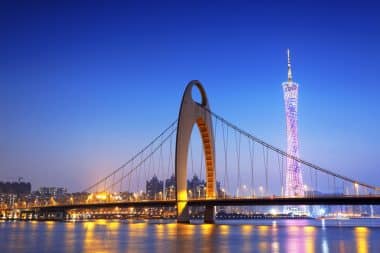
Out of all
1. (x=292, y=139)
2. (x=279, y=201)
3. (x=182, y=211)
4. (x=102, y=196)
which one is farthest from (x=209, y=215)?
(x=292, y=139)

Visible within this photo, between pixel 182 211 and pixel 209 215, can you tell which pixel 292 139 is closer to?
pixel 209 215

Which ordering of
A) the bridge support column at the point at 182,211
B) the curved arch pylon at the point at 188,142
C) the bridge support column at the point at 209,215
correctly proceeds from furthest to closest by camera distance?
the bridge support column at the point at 209,215, the curved arch pylon at the point at 188,142, the bridge support column at the point at 182,211

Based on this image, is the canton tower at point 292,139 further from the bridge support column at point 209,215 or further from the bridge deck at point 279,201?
the bridge deck at point 279,201

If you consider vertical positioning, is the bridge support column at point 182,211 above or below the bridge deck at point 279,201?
below

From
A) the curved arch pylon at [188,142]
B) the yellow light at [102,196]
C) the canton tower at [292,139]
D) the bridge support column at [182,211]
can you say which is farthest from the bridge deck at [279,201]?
the canton tower at [292,139]

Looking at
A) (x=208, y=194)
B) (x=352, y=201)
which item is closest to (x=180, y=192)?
(x=208, y=194)

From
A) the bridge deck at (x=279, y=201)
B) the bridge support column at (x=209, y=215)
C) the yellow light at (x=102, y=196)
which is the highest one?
the yellow light at (x=102, y=196)

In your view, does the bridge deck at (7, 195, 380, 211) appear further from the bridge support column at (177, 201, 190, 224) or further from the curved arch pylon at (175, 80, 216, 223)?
the curved arch pylon at (175, 80, 216, 223)
